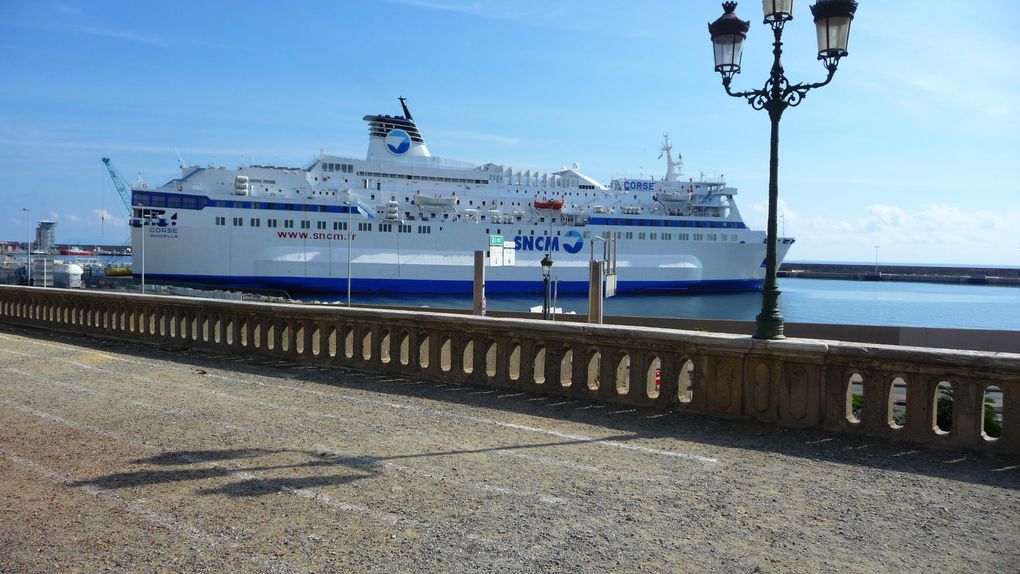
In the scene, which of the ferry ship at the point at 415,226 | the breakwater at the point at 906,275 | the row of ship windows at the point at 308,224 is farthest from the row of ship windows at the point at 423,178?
the breakwater at the point at 906,275

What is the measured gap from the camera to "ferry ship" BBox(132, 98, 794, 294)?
5231cm

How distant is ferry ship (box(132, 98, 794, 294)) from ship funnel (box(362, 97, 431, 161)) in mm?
98

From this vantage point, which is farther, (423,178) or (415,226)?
(423,178)

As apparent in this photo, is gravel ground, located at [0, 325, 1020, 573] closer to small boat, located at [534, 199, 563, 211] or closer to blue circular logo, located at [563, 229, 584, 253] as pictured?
small boat, located at [534, 199, 563, 211]

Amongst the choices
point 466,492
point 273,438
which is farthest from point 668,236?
point 466,492

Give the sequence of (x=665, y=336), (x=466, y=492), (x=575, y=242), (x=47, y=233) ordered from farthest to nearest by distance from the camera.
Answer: (x=47, y=233) → (x=575, y=242) → (x=665, y=336) → (x=466, y=492)

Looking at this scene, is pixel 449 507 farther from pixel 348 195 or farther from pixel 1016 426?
pixel 348 195

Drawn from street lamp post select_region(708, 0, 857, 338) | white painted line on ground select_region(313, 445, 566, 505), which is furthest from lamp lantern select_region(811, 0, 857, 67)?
white painted line on ground select_region(313, 445, 566, 505)

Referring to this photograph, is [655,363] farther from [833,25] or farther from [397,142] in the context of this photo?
[397,142]

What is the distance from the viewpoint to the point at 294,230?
54.2 m

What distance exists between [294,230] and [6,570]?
173 ft

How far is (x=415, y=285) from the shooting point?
57.1 m

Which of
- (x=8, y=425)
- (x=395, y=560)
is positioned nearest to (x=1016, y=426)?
(x=395, y=560)

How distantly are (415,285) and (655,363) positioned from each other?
4968 centimetres
